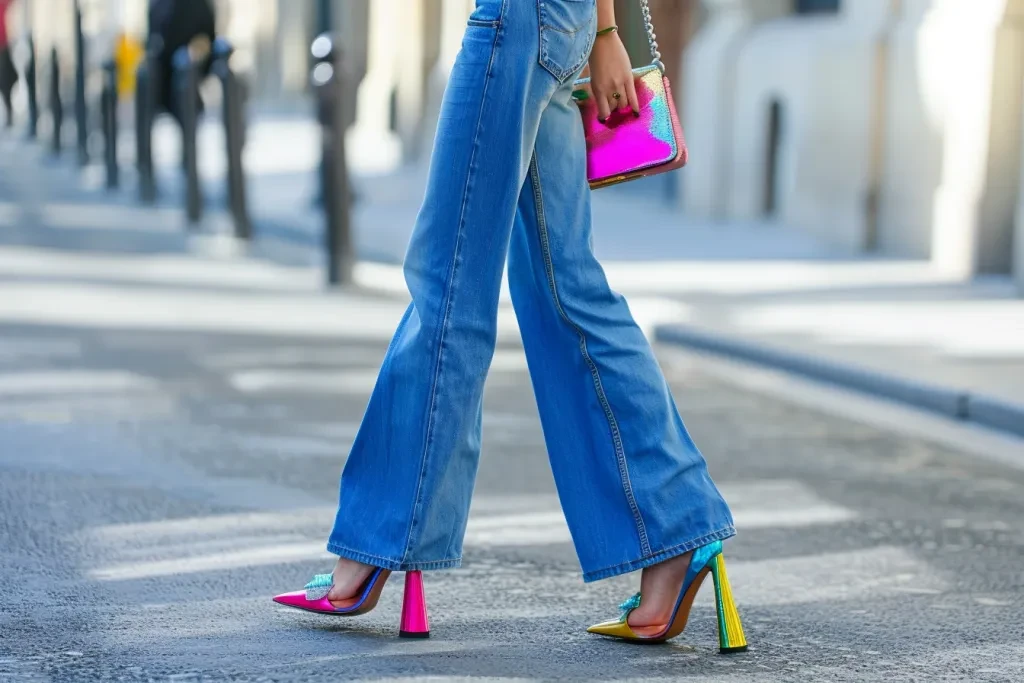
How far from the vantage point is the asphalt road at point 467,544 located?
11.6 ft

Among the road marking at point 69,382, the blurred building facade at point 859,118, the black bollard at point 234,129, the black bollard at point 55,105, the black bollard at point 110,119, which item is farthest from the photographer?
the black bollard at point 55,105

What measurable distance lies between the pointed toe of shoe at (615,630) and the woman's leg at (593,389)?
142 millimetres

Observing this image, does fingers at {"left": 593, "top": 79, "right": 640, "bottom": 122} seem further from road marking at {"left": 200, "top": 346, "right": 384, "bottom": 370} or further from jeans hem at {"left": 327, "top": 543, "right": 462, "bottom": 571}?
road marking at {"left": 200, "top": 346, "right": 384, "bottom": 370}

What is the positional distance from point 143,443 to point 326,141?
512 centimetres

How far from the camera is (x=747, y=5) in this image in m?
15.3

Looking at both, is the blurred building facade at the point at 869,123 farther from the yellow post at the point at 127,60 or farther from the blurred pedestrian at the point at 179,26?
the yellow post at the point at 127,60

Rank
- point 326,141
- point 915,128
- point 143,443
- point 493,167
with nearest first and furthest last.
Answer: point 493,167 < point 143,443 < point 326,141 < point 915,128

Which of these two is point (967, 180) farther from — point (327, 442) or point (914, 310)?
point (327, 442)

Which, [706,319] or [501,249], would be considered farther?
[706,319]

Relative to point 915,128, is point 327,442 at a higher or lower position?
lower

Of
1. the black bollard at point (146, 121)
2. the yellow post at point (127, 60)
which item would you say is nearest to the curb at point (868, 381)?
the black bollard at point (146, 121)

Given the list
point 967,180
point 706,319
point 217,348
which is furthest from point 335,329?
point 967,180

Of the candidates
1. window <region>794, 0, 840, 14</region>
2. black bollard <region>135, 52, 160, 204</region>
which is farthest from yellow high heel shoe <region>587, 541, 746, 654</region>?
black bollard <region>135, 52, 160, 204</region>

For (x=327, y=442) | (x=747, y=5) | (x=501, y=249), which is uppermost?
(x=747, y=5)
